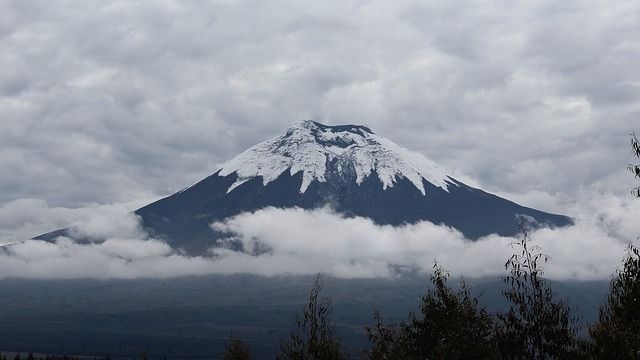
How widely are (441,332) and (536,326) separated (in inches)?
218

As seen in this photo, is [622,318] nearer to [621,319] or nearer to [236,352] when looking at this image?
[621,319]

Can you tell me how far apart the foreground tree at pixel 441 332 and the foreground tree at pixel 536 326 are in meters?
1.35

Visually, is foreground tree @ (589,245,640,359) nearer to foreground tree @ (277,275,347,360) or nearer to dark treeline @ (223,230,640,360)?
dark treeline @ (223,230,640,360)

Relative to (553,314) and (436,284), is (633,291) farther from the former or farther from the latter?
(436,284)

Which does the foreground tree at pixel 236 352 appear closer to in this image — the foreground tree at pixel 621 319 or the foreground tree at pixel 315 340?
the foreground tree at pixel 315 340

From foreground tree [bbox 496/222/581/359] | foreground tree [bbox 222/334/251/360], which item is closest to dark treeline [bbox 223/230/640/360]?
foreground tree [bbox 496/222/581/359]

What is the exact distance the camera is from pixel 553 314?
35.9 metres

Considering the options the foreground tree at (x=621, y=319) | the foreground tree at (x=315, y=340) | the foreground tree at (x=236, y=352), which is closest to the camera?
the foreground tree at (x=621, y=319)

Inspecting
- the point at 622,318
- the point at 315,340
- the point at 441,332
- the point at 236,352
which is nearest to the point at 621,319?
the point at 622,318

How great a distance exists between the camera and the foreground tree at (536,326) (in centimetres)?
3588

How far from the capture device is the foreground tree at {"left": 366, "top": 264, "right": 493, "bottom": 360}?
38.0 m

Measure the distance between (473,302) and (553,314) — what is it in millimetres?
7171

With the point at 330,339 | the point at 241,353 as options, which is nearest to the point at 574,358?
the point at 330,339

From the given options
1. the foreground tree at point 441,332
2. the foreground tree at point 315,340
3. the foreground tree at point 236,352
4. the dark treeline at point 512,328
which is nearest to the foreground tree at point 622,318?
the dark treeline at point 512,328
